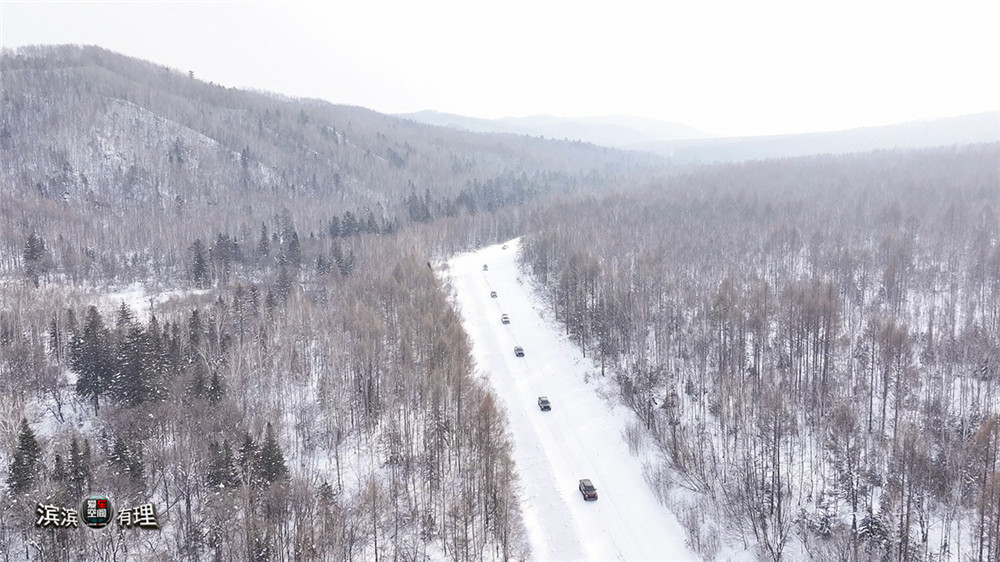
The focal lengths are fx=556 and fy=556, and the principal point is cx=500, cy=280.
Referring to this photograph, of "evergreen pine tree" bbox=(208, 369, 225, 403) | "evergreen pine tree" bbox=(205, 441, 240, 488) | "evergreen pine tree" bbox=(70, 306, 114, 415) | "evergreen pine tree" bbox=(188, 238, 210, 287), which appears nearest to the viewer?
"evergreen pine tree" bbox=(205, 441, 240, 488)

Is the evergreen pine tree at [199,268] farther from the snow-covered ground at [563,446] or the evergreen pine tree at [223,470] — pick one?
the evergreen pine tree at [223,470]

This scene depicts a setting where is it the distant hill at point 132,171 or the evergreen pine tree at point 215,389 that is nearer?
the evergreen pine tree at point 215,389

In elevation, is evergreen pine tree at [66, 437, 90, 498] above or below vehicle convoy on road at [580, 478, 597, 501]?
above

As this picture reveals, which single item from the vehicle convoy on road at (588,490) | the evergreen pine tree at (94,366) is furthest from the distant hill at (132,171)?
the vehicle convoy on road at (588,490)

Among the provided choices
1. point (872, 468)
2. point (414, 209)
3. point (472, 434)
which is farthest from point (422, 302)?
point (414, 209)

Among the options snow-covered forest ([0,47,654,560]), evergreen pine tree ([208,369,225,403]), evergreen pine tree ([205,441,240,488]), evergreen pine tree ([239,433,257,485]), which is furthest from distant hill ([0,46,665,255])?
evergreen pine tree ([239,433,257,485])

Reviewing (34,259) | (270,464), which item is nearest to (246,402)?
(270,464)

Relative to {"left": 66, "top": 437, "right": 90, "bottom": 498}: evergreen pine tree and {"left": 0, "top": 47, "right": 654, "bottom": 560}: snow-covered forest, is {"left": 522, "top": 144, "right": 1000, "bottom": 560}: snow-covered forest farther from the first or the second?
{"left": 66, "top": 437, "right": 90, "bottom": 498}: evergreen pine tree
